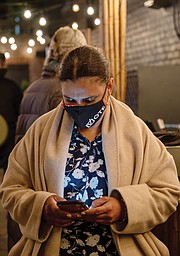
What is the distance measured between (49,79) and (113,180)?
64.6 inches

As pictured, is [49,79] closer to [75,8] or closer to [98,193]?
[98,193]

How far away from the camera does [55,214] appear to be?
1887mm

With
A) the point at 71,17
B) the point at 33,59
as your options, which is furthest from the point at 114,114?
the point at 33,59

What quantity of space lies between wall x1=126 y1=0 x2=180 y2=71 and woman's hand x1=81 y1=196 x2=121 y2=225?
476 centimetres

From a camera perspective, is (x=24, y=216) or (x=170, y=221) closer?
(x=24, y=216)

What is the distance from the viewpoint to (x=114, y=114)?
2096mm

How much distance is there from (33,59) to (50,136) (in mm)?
11013

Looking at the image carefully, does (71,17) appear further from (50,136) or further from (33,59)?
(50,136)

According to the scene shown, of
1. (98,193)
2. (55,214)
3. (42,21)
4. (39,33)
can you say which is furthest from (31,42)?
(55,214)

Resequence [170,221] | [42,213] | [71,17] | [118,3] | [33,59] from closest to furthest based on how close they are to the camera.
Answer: [42,213], [170,221], [118,3], [71,17], [33,59]

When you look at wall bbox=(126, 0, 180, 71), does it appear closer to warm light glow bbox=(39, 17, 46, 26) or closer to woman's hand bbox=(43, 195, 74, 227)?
warm light glow bbox=(39, 17, 46, 26)

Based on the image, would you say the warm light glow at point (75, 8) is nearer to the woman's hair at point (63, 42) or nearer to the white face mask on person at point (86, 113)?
the woman's hair at point (63, 42)

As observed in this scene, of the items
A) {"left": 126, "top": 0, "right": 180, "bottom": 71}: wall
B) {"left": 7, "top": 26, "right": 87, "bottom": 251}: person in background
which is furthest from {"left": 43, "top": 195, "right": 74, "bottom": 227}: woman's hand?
{"left": 126, "top": 0, "right": 180, "bottom": 71}: wall

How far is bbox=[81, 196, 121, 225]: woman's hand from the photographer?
6.04 ft
